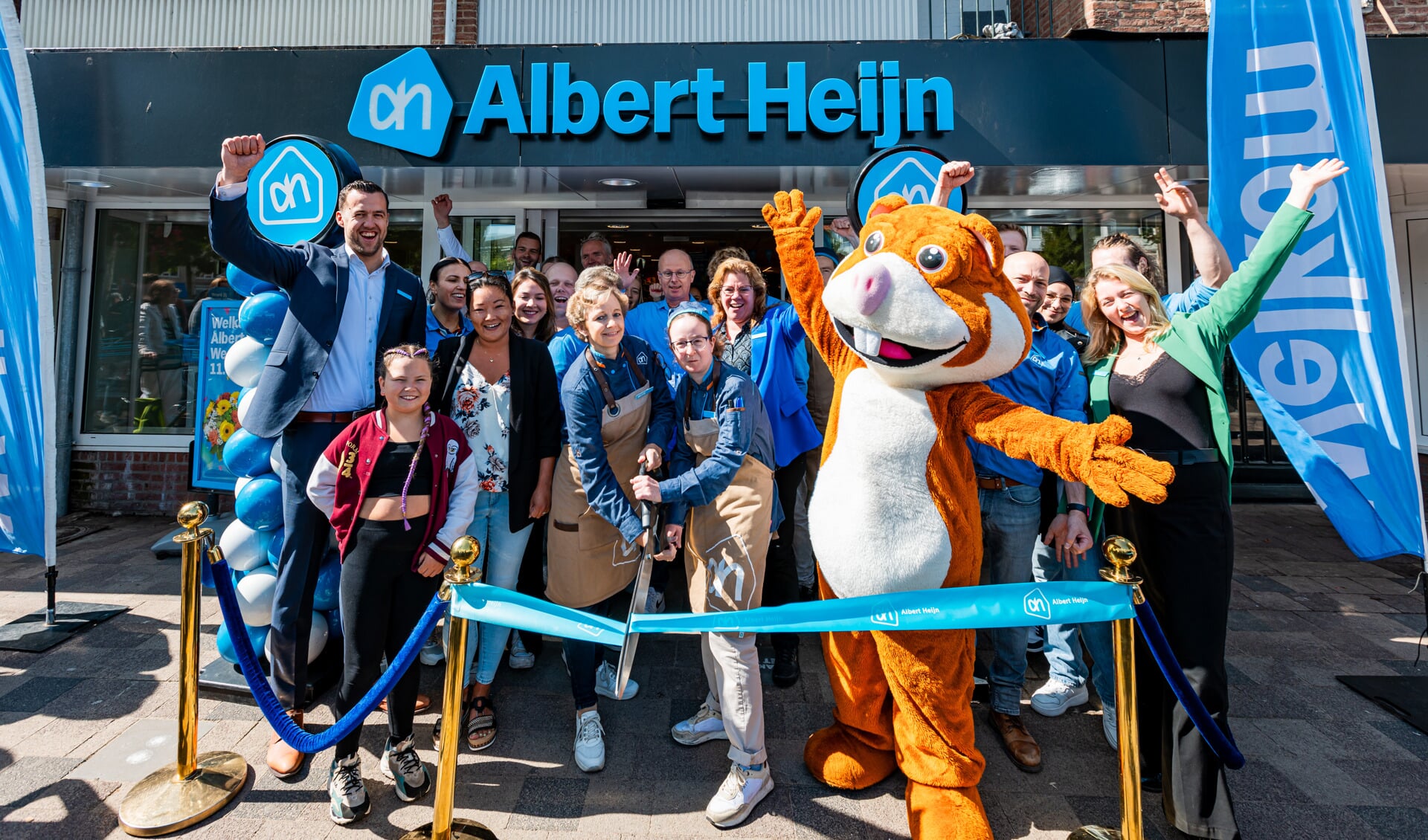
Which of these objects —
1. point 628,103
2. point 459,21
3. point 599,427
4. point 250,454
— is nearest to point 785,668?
point 599,427

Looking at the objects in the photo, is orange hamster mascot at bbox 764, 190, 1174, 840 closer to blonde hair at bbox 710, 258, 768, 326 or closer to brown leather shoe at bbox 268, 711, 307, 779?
blonde hair at bbox 710, 258, 768, 326

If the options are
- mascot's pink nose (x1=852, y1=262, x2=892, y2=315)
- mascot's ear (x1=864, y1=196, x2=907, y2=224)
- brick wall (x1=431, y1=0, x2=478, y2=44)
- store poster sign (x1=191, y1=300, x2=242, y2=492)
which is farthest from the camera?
brick wall (x1=431, y1=0, x2=478, y2=44)

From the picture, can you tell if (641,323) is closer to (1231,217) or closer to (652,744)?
(652,744)

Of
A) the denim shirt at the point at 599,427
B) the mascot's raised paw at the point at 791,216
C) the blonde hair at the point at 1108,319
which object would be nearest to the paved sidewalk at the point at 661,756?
the denim shirt at the point at 599,427

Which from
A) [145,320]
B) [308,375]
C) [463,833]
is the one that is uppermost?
[145,320]

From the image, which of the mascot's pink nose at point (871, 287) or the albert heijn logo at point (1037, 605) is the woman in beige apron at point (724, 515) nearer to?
the mascot's pink nose at point (871, 287)

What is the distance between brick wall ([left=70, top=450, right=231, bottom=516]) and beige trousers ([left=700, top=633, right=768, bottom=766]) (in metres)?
6.46

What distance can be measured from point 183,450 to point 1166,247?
1007 cm

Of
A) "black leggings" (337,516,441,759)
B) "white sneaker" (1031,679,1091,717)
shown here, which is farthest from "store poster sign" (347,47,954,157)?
"white sneaker" (1031,679,1091,717)

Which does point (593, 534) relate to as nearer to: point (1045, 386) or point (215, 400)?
point (1045, 386)

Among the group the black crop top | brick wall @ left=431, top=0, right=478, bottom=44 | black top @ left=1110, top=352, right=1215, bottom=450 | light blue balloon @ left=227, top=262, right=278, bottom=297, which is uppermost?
brick wall @ left=431, top=0, right=478, bottom=44

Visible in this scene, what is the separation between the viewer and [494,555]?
323 cm

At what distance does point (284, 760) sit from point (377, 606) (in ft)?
2.72

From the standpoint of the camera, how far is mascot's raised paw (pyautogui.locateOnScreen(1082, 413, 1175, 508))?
1.84 meters
